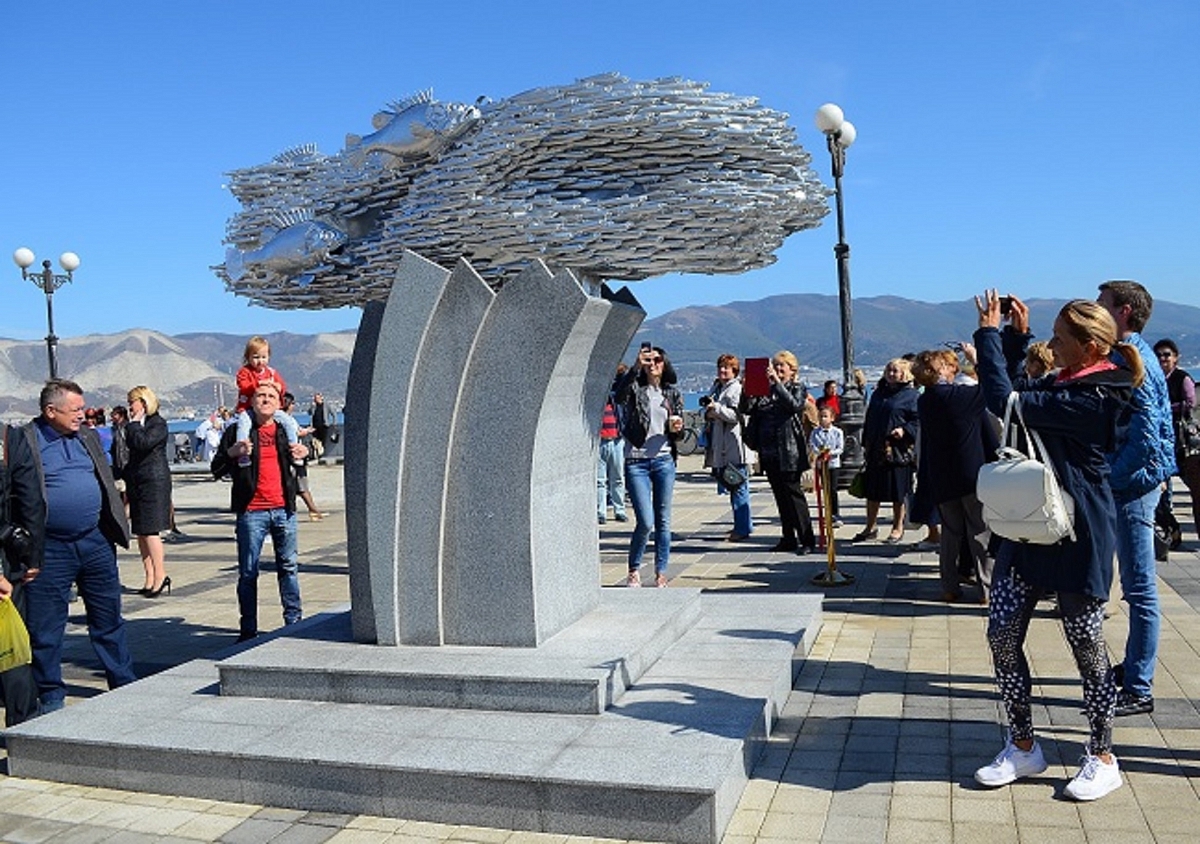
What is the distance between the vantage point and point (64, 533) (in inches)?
229

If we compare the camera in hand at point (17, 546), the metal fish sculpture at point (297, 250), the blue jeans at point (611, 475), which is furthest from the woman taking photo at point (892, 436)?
the camera in hand at point (17, 546)

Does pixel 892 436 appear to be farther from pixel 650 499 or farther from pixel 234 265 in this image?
pixel 234 265

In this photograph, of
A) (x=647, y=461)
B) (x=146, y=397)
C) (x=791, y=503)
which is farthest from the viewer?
(x=791, y=503)

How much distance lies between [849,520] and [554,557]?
8043 mm

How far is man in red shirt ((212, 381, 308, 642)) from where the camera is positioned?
23.2 feet

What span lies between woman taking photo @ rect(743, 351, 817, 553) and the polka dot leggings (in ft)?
19.6

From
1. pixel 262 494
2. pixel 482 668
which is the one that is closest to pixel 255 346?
pixel 262 494

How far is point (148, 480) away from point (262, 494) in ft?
10.3

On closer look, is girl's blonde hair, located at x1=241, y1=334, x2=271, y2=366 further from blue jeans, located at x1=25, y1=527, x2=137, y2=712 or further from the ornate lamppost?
the ornate lamppost

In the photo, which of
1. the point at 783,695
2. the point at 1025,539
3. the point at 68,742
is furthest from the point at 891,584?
the point at 68,742

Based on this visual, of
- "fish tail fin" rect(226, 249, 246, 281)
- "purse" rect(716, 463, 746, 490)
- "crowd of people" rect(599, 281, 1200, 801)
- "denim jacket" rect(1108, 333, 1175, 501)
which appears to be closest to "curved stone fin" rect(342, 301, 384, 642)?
"fish tail fin" rect(226, 249, 246, 281)

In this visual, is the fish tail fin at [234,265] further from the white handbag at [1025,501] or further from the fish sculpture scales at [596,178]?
the white handbag at [1025,501]

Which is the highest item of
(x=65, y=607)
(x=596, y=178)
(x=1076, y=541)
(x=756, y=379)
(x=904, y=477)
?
(x=596, y=178)

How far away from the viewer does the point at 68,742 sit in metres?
4.87
